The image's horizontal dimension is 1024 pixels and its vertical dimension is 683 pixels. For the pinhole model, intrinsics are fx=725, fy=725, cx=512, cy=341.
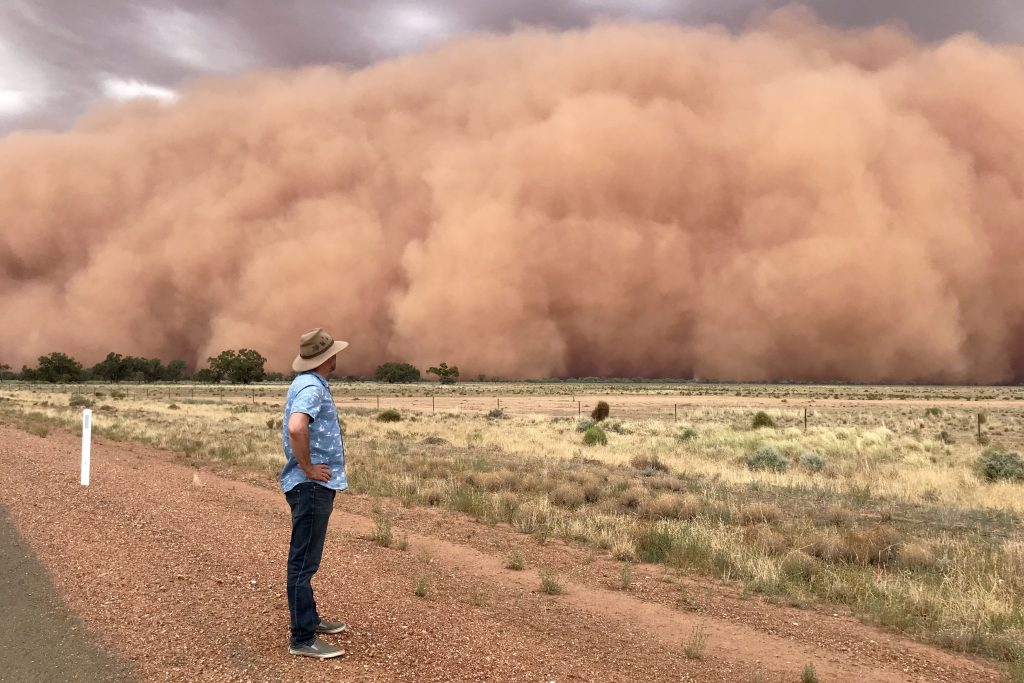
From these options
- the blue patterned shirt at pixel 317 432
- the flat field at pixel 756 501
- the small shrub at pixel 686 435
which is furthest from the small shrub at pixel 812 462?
the blue patterned shirt at pixel 317 432

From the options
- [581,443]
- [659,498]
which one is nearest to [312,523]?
[659,498]

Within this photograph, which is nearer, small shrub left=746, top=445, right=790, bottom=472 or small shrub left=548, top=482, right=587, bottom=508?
small shrub left=548, top=482, right=587, bottom=508

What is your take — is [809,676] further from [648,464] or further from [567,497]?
[648,464]

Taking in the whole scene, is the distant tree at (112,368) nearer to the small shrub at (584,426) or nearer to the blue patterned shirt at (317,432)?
the small shrub at (584,426)

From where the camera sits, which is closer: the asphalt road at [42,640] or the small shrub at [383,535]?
the asphalt road at [42,640]

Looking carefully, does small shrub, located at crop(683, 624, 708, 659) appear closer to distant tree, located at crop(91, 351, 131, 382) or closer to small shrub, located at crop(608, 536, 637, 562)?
small shrub, located at crop(608, 536, 637, 562)

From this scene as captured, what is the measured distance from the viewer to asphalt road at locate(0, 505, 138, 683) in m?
3.98

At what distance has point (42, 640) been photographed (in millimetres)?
4449

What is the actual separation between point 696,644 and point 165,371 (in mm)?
113116

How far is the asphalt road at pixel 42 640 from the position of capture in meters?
3.98

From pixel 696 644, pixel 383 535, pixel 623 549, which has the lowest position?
pixel 623 549

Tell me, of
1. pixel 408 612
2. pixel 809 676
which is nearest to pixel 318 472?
pixel 408 612

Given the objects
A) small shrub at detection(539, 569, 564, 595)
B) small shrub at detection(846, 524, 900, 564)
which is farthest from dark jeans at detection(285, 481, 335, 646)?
small shrub at detection(846, 524, 900, 564)

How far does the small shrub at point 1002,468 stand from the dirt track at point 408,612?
11.4 meters
